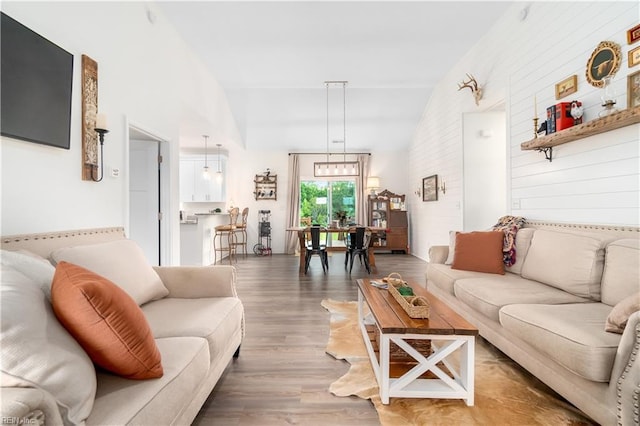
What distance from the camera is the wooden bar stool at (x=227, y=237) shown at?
6.48 metres

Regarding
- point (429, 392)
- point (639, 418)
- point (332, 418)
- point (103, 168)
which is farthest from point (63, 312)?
point (639, 418)

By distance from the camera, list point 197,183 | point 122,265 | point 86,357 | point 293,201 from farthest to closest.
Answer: point 293,201 < point 197,183 < point 122,265 < point 86,357

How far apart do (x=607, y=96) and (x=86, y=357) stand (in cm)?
357

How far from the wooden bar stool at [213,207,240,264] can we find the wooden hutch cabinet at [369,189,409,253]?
3306 mm

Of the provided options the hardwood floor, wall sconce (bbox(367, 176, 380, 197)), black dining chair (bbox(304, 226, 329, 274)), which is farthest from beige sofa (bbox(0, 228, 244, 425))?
wall sconce (bbox(367, 176, 380, 197))

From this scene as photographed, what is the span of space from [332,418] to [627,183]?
2.68 meters

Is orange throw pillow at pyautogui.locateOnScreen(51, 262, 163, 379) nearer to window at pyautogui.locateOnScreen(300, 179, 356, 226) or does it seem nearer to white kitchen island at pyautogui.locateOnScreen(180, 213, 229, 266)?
white kitchen island at pyautogui.locateOnScreen(180, 213, 229, 266)

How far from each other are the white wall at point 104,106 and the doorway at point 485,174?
423 centimetres

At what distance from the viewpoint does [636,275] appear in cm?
186

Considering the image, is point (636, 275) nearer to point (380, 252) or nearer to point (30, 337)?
point (30, 337)

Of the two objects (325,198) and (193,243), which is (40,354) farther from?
(325,198)

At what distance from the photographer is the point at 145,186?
12.5 feet

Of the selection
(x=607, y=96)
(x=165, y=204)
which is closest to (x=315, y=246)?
(x=165, y=204)

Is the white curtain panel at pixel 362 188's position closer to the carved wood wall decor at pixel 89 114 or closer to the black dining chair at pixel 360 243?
the black dining chair at pixel 360 243
